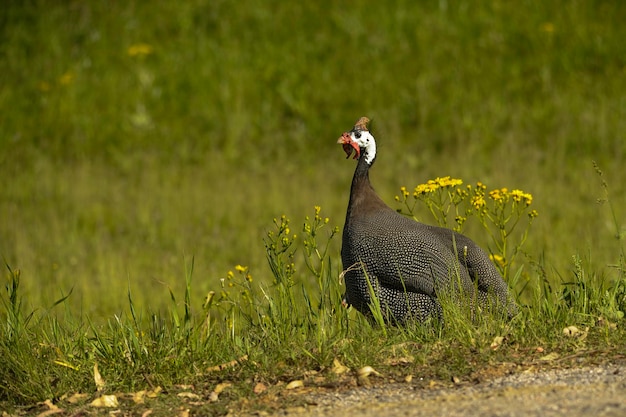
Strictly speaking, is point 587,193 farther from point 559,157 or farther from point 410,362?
point 410,362

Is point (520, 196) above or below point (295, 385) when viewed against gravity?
above

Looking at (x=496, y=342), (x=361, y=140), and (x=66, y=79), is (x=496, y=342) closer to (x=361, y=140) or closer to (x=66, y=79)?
(x=361, y=140)

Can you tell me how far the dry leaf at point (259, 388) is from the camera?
5.04 m

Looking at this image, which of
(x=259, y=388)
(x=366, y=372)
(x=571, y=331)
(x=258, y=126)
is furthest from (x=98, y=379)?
(x=258, y=126)

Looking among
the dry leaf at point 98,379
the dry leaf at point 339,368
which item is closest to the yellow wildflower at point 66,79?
the dry leaf at point 98,379

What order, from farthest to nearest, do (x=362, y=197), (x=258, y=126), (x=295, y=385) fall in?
(x=258, y=126)
(x=362, y=197)
(x=295, y=385)

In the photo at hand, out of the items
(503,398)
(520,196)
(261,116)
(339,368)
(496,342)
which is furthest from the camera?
(261,116)

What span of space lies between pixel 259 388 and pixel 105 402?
2.24 feet

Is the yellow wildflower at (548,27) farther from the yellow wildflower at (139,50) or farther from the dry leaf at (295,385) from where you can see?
the dry leaf at (295,385)

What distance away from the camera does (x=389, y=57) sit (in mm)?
15523

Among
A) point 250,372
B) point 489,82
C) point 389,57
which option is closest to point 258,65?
point 389,57

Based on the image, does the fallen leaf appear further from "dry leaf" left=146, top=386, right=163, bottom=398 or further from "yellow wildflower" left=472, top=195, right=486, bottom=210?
"yellow wildflower" left=472, top=195, right=486, bottom=210

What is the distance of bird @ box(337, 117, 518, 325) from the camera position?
576cm

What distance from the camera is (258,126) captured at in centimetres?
1463
